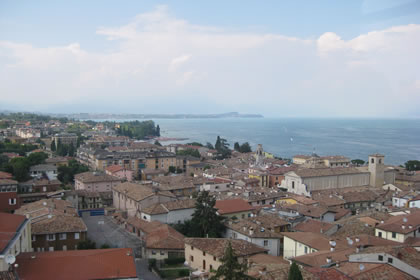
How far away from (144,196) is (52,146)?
39331mm

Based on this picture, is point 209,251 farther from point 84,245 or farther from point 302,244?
point 84,245

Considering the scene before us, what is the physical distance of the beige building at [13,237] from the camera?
392 inches

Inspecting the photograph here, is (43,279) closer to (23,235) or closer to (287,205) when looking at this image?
(23,235)

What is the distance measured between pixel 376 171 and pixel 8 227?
33.1 m

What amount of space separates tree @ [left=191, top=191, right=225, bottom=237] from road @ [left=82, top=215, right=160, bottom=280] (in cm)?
293

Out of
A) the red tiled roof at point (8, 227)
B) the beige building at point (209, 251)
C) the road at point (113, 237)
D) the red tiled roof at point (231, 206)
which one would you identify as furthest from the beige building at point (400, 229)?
the red tiled roof at point (8, 227)

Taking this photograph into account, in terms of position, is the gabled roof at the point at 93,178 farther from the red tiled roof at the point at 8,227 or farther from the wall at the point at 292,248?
the wall at the point at 292,248

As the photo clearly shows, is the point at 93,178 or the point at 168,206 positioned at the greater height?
the point at 168,206

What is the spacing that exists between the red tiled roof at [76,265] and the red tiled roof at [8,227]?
715 mm

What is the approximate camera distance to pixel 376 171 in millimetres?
36406

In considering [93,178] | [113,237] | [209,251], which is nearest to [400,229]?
[209,251]

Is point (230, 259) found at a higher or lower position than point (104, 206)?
higher

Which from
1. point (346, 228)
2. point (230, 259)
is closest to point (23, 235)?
point (230, 259)

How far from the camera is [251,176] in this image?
35656mm
